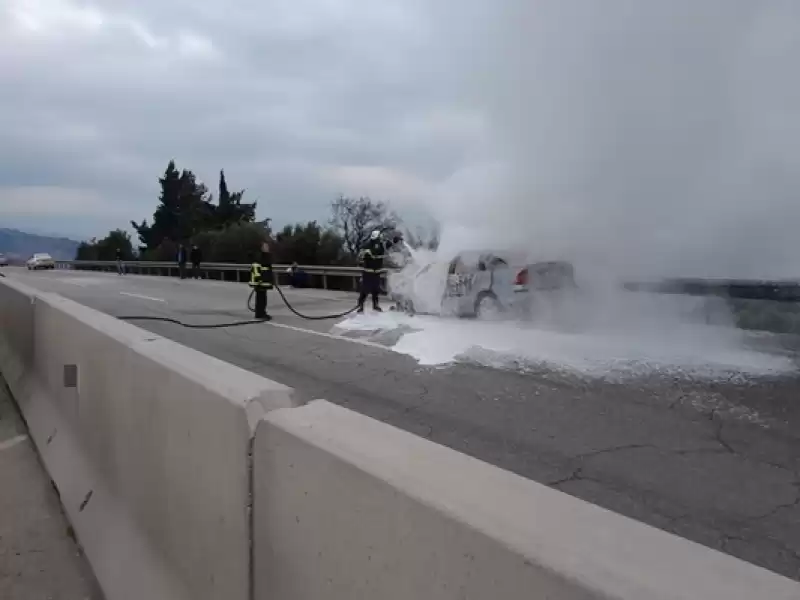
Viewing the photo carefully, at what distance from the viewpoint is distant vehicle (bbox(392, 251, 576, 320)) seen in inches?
496

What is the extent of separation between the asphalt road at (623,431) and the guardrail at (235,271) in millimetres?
17798

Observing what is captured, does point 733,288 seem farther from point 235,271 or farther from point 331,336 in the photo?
point 235,271

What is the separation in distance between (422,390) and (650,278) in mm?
4992

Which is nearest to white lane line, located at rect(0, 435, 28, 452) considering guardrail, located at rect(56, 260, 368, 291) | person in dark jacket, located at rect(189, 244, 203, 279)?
→ guardrail, located at rect(56, 260, 368, 291)

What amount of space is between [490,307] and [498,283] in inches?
19.0

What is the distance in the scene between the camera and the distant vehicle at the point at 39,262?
2379 inches

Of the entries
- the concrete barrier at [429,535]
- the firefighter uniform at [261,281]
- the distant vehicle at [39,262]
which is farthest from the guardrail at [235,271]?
the concrete barrier at [429,535]

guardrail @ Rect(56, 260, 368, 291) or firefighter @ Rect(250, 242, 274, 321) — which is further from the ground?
firefighter @ Rect(250, 242, 274, 321)

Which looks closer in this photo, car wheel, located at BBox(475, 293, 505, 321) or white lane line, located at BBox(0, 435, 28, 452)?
white lane line, located at BBox(0, 435, 28, 452)

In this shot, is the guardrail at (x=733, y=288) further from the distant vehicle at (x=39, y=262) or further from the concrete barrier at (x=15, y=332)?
the distant vehicle at (x=39, y=262)

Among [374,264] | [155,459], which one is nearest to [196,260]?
[374,264]

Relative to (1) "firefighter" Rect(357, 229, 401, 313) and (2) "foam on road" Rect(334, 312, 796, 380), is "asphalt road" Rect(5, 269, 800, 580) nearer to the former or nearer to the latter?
(2) "foam on road" Rect(334, 312, 796, 380)

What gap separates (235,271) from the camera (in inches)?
1640

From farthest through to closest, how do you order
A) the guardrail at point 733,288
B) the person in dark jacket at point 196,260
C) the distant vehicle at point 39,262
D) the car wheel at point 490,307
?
the distant vehicle at point 39,262 → the person in dark jacket at point 196,260 → the car wheel at point 490,307 → the guardrail at point 733,288
